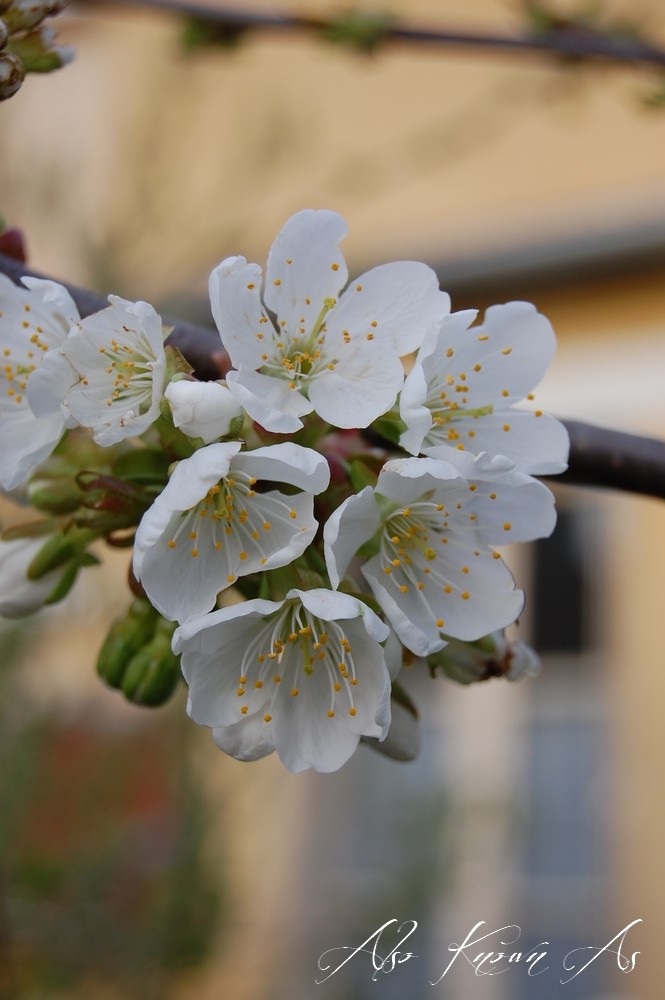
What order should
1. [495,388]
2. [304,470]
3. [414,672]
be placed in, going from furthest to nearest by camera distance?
[414,672] → [495,388] → [304,470]

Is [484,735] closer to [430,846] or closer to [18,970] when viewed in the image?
[430,846]

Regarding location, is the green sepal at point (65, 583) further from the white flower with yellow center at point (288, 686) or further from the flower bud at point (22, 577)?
the white flower with yellow center at point (288, 686)

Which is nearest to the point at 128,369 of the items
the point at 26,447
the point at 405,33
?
the point at 26,447

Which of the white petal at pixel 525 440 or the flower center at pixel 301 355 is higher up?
the flower center at pixel 301 355

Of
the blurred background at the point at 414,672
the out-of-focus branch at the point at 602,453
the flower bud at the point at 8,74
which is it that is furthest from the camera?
the blurred background at the point at 414,672

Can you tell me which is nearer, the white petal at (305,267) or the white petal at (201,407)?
the white petal at (201,407)

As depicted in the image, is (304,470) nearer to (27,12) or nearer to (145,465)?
(145,465)

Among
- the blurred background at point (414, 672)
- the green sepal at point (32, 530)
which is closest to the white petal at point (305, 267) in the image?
the green sepal at point (32, 530)

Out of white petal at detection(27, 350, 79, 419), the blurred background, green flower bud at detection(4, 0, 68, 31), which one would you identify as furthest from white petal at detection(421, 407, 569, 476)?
the blurred background
